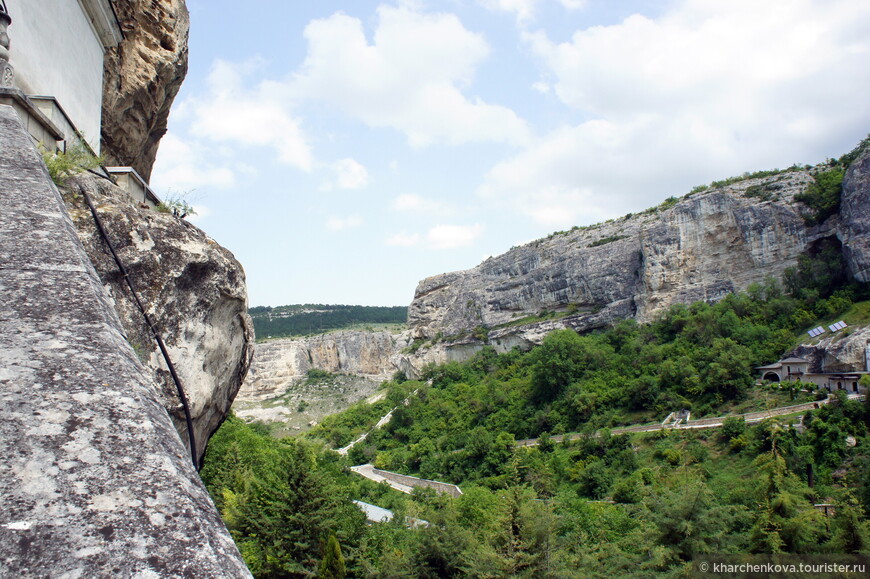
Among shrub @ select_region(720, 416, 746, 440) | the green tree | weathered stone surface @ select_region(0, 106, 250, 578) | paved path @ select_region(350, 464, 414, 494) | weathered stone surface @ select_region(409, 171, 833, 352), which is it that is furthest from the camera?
weathered stone surface @ select_region(409, 171, 833, 352)

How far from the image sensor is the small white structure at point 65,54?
13.6ft

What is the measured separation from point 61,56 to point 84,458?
4980 mm

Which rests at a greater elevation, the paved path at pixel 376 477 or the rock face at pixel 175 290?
the rock face at pixel 175 290

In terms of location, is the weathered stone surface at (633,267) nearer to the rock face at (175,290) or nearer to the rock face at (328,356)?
the rock face at (328,356)

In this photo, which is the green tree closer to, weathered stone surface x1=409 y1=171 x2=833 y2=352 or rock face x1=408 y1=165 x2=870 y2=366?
rock face x1=408 y1=165 x2=870 y2=366

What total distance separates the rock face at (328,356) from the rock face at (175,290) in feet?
214

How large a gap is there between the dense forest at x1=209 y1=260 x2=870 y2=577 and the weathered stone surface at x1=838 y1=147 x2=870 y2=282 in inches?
49.9

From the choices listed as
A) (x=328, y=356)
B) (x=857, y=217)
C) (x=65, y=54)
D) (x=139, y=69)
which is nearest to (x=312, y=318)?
(x=328, y=356)

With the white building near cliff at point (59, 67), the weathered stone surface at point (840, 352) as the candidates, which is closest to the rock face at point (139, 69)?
the white building near cliff at point (59, 67)

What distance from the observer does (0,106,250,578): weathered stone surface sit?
3.31ft

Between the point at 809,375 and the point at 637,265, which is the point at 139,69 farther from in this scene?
the point at 637,265

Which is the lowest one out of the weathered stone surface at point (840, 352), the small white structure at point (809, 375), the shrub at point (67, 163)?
the small white structure at point (809, 375)

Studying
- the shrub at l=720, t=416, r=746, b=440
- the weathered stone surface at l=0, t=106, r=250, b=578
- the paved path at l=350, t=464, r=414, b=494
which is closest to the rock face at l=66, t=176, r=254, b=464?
the weathered stone surface at l=0, t=106, r=250, b=578

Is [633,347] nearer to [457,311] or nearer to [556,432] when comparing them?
[556,432]
